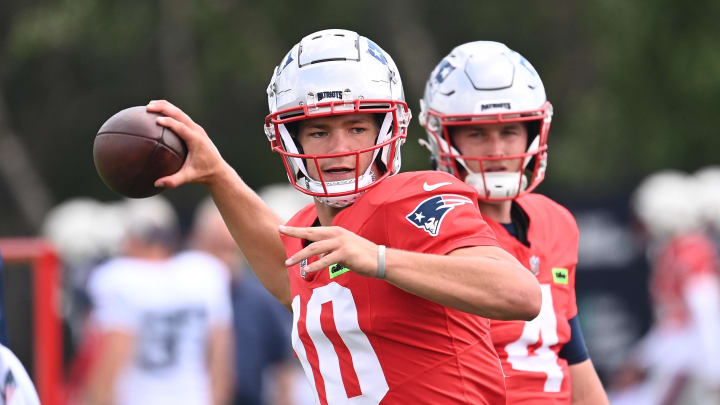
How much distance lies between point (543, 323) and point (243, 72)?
17.5 m

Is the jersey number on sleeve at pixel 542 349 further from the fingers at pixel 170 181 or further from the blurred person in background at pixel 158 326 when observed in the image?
the blurred person in background at pixel 158 326

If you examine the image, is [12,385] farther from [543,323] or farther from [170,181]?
[543,323]

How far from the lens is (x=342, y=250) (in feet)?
9.75

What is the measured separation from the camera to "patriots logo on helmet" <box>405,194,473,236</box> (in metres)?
3.20

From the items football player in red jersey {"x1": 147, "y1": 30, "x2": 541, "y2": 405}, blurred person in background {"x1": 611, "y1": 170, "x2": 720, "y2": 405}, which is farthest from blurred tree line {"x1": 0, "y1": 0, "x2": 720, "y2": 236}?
football player in red jersey {"x1": 147, "y1": 30, "x2": 541, "y2": 405}

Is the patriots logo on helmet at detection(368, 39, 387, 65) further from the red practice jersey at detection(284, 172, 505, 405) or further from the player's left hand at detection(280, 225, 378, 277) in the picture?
the player's left hand at detection(280, 225, 378, 277)

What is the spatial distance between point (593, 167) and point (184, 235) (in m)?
9.65

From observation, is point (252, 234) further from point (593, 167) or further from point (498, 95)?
point (593, 167)

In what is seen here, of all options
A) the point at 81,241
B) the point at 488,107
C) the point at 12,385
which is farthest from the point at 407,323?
the point at 81,241

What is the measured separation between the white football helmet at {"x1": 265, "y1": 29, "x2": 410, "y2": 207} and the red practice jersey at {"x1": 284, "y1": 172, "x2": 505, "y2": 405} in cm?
12

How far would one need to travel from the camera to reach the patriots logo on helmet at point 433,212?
3200 millimetres

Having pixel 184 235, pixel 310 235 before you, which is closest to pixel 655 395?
pixel 184 235

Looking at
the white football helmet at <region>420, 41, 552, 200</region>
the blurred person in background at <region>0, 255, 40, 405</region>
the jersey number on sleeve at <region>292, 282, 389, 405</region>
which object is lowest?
the blurred person in background at <region>0, 255, 40, 405</region>

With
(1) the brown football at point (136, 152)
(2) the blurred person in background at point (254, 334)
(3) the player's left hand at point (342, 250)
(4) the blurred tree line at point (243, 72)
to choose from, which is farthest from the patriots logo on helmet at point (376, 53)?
(4) the blurred tree line at point (243, 72)
